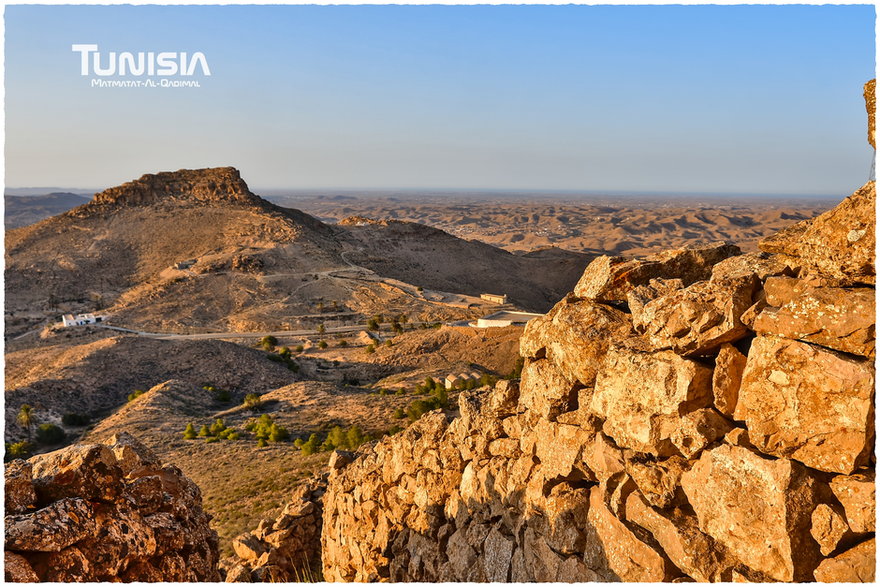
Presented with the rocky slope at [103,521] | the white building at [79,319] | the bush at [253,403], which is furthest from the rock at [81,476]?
the white building at [79,319]

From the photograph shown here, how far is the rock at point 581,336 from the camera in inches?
268

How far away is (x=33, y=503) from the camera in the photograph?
612 centimetres

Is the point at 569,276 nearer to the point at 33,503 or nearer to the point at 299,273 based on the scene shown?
the point at 299,273

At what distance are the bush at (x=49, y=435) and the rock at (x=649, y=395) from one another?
28.5 meters

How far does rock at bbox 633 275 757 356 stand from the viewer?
18.2 feet

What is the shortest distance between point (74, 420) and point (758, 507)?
3204 centimetres

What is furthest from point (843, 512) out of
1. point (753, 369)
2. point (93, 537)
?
point (93, 537)

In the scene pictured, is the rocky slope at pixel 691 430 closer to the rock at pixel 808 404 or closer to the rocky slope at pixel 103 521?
the rock at pixel 808 404

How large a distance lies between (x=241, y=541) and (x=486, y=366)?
2210 cm

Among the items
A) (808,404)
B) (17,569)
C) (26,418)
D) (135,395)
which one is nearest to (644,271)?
(808,404)

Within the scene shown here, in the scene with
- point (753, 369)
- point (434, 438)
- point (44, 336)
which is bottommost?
point (44, 336)

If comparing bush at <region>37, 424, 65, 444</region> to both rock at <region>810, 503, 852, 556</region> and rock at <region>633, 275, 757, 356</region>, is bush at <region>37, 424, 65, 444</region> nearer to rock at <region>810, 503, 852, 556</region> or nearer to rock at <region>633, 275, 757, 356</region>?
rock at <region>633, 275, 757, 356</region>

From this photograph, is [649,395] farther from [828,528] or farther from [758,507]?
[828,528]

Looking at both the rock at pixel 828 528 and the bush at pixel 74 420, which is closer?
the rock at pixel 828 528
